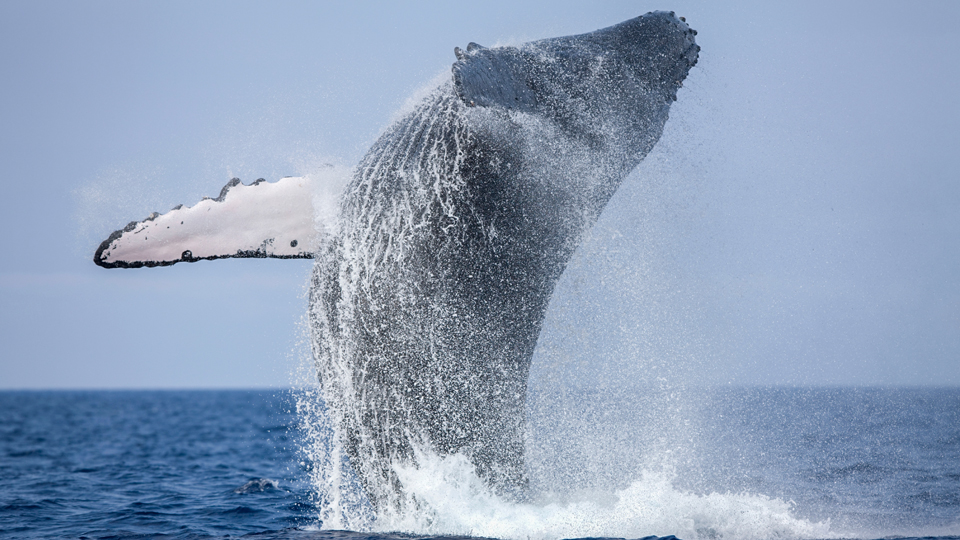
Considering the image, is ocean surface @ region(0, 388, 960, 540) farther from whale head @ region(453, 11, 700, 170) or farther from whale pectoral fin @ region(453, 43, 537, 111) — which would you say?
whale pectoral fin @ region(453, 43, 537, 111)

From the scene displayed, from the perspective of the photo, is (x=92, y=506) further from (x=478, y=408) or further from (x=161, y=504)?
(x=478, y=408)

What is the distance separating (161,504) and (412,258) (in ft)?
23.0

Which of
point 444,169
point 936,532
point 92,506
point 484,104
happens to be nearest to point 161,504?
point 92,506

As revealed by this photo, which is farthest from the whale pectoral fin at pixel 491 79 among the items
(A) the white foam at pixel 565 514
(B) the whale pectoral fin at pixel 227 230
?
(A) the white foam at pixel 565 514

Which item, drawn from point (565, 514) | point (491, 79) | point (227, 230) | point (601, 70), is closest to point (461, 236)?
point (491, 79)

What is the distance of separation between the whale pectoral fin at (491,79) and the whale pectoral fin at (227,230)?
2321 millimetres

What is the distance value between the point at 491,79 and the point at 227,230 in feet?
10.5

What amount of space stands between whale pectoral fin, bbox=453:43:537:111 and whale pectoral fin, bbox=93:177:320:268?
7.61ft

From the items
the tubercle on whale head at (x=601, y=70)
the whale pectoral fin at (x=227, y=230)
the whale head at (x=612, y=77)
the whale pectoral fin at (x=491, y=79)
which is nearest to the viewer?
the whale pectoral fin at (x=491, y=79)

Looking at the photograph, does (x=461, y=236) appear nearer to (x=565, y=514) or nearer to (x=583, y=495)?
(x=565, y=514)

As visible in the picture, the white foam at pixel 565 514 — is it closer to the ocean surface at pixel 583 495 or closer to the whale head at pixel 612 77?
the ocean surface at pixel 583 495

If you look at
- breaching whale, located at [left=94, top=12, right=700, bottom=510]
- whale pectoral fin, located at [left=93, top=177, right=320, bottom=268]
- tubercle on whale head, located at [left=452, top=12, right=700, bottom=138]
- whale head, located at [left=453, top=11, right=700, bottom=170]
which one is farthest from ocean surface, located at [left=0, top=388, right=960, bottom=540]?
tubercle on whale head, located at [left=452, top=12, right=700, bottom=138]

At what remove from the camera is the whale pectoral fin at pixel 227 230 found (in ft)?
23.5

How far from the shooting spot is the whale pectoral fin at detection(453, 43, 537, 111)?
4.98 meters
